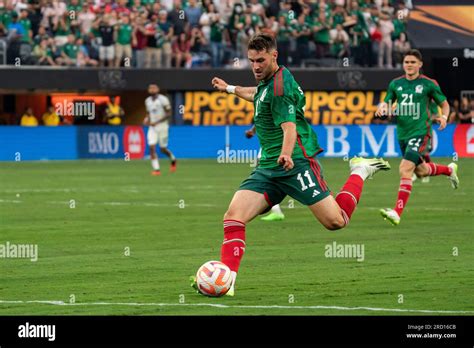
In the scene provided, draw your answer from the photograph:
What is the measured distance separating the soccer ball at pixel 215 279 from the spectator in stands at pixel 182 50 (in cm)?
Answer: 3195

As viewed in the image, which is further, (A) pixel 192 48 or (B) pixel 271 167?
(A) pixel 192 48

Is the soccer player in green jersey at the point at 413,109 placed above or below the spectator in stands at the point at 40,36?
below

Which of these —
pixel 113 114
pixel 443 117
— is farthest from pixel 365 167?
pixel 113 114

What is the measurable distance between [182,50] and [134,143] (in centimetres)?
363

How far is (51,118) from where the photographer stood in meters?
44.3

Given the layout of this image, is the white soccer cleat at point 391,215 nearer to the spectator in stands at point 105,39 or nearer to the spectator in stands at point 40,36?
the spectator in stands at point 40,36

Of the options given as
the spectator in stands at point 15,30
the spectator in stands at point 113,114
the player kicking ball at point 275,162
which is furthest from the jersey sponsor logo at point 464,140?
the player kicking ball at point 275,162

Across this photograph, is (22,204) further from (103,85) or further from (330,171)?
(103,85)

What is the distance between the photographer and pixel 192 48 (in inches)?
1721

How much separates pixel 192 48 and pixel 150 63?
1.55 metres

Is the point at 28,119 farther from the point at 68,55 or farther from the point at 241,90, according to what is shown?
the point at 241,90

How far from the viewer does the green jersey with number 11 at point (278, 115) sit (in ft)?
38.7
